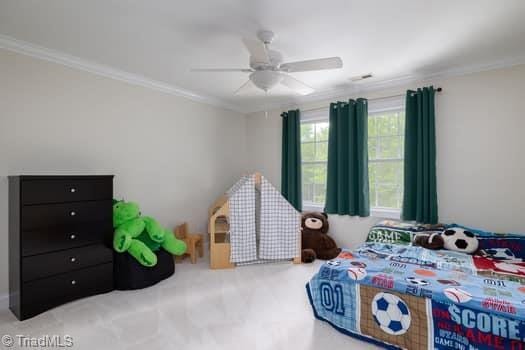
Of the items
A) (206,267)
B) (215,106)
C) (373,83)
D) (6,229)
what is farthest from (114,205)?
(373,83)

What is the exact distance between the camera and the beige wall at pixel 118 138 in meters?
2.45

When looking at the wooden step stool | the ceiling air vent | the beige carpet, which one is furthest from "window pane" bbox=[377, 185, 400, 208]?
the wooden step stool

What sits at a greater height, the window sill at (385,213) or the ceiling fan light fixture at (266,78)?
the ceiling fan light fixture at (266,78)

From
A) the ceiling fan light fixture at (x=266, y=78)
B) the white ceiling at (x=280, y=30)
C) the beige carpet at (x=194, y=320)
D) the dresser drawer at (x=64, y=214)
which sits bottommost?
the beige carpet at (x=194, y=320)

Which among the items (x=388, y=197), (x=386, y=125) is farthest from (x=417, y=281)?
(x=386, y=125)

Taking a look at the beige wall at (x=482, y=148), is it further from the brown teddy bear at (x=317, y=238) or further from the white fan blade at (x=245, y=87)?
the white fan blade at (x=245, y=87)

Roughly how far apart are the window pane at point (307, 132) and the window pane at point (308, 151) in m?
0.08

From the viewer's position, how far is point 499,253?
8.32ft

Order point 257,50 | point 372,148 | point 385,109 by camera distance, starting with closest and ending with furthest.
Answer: point 257,50
point 385,109
point 372,148

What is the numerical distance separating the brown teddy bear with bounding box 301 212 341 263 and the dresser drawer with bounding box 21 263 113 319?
235 cm

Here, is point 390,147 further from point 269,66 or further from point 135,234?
point 135,234

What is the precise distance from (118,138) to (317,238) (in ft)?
9.57

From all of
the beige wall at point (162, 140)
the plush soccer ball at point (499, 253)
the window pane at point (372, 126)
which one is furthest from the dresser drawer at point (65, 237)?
the plush soccer ball at point (499, 253)

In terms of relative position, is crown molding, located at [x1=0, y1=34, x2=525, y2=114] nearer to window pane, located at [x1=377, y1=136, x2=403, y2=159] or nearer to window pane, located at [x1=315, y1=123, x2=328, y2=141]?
window pane, located at [x1=315, y1=123, x2=328, y2=141]
